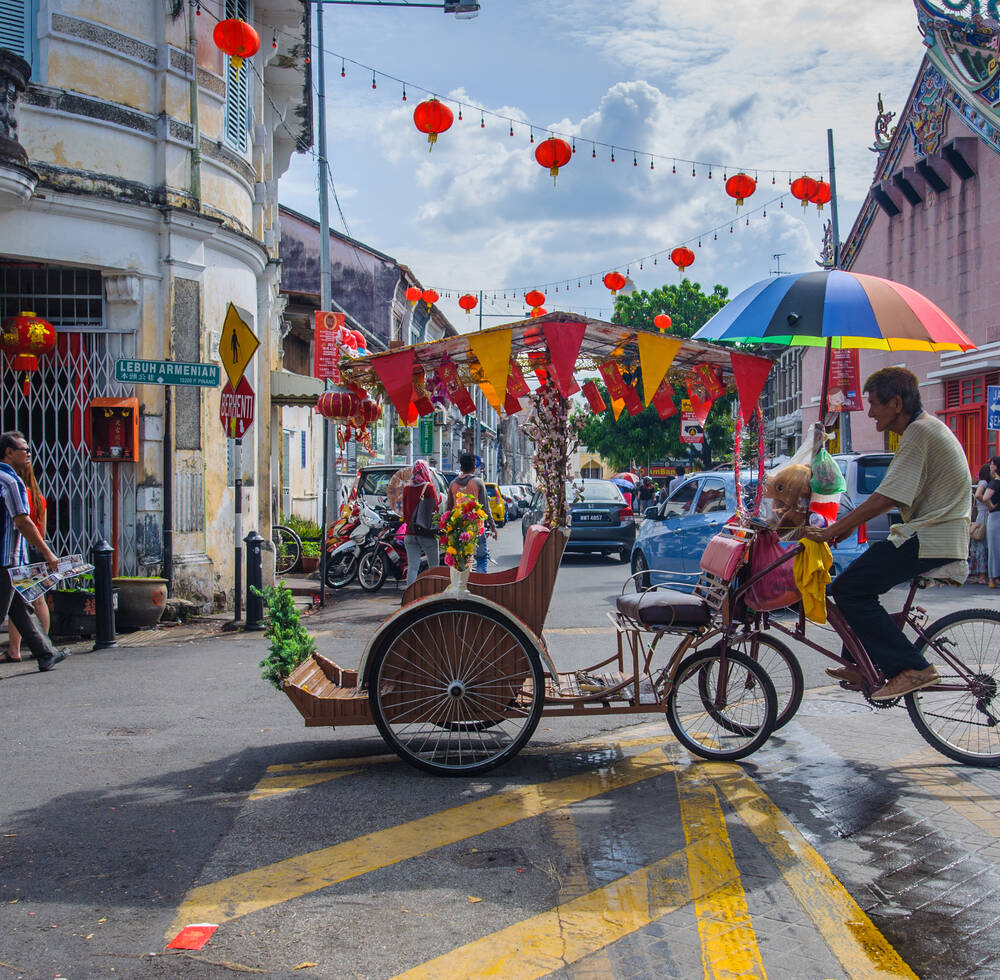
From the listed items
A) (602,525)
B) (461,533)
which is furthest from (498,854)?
(602,525)

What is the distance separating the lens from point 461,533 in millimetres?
5426

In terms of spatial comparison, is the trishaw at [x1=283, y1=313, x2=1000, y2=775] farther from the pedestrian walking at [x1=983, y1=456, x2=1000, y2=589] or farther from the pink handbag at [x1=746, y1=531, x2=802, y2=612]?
the pedestrian walking at [x1=983, y1=456, x2=1000, y2=589]

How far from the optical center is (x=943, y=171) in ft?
70.4

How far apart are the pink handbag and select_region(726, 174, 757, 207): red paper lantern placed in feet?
33.5

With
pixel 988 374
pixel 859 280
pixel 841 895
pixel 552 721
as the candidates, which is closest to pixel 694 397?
pixel 859 280

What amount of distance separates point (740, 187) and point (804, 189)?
133cm

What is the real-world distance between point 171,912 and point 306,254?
96.3 ft

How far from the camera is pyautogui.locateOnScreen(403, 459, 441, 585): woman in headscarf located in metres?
11.8

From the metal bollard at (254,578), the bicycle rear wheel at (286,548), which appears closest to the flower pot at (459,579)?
the metal bollard at (254,578)

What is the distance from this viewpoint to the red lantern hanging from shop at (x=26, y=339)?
10.9m

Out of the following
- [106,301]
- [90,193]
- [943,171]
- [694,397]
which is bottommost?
[694,397]

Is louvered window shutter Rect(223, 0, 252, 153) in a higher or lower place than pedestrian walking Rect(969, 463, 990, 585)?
higher

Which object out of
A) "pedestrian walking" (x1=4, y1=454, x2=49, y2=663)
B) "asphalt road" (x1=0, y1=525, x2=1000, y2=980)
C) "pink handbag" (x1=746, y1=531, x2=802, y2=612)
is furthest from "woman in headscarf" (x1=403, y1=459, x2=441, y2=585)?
"pink handbag" (x1=746, y1=531, x2=802, y2=612)

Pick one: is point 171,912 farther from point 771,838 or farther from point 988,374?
point 988,374
